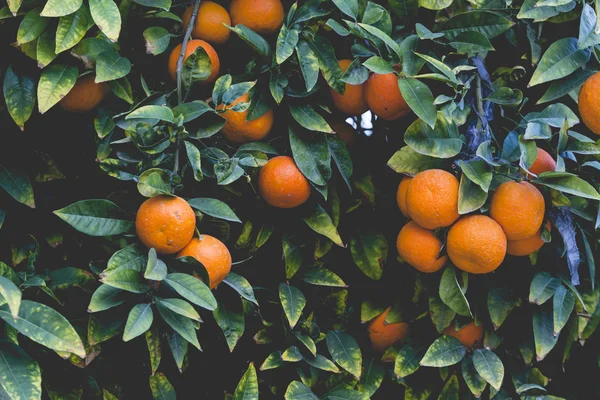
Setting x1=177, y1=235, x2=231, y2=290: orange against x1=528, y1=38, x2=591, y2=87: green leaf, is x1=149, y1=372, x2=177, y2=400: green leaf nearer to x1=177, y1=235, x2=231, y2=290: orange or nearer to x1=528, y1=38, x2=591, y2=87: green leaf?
x1=177, y1=235, x2=231, y2=290: orange

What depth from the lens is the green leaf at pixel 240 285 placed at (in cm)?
142

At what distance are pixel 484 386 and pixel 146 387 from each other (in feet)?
2.51

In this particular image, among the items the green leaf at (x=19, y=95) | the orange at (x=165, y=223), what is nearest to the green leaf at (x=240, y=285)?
the orange at (x=165, y=223)

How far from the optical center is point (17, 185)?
1.46 m

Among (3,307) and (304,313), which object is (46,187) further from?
(304,313)

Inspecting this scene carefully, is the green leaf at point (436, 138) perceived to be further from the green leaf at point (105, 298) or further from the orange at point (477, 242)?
the green leaf at point (105, 298)

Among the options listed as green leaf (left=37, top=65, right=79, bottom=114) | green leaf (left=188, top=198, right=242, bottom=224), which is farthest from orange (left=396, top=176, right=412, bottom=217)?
green leaf (left=37, top=65, right=79, bottom=114)

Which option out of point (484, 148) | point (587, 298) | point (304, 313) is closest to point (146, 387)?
point (304, 313)

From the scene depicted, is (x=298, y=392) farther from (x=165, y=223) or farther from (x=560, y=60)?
(x=560, y=60)

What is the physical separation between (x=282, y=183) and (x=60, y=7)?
1.80 ft

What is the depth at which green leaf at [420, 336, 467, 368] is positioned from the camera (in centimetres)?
156

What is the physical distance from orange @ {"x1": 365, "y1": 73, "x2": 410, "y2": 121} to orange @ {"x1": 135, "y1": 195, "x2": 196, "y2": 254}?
47 centimetres

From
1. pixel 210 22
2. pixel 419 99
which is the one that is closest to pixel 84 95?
pixel 210 22

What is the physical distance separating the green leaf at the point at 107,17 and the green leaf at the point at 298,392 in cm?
80
